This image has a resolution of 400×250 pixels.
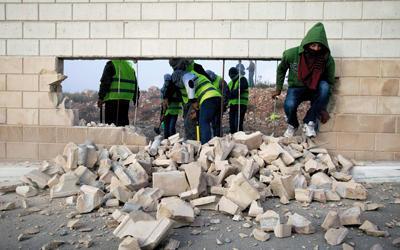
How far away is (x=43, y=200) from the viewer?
361 cm

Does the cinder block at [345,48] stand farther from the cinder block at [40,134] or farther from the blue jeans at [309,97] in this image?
the cinder block at [40,134]

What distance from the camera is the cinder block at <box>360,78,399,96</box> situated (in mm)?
4613

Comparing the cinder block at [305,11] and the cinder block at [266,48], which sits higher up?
the cinder block at [305,11]

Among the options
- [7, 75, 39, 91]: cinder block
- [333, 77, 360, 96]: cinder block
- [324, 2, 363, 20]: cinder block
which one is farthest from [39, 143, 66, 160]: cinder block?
[324, 2, 363, 20]: cinder block

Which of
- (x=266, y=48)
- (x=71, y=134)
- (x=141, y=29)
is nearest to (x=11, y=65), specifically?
(x=71, y=134)

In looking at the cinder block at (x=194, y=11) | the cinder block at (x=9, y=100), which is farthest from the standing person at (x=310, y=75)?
the cinder block at (x=9, y=100)

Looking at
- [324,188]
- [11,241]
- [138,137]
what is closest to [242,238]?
[324,188]

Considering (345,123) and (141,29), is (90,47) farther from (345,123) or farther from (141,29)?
(345,123)

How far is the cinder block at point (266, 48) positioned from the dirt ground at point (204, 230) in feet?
7.38

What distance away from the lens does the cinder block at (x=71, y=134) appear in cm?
485

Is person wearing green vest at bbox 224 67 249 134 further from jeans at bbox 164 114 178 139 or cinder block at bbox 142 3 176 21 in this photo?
cinder block at bbox 142 3 176 21

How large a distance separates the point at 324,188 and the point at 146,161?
235cm

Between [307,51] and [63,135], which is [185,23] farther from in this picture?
[63,135]

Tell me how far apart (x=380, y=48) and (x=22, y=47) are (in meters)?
5.58
